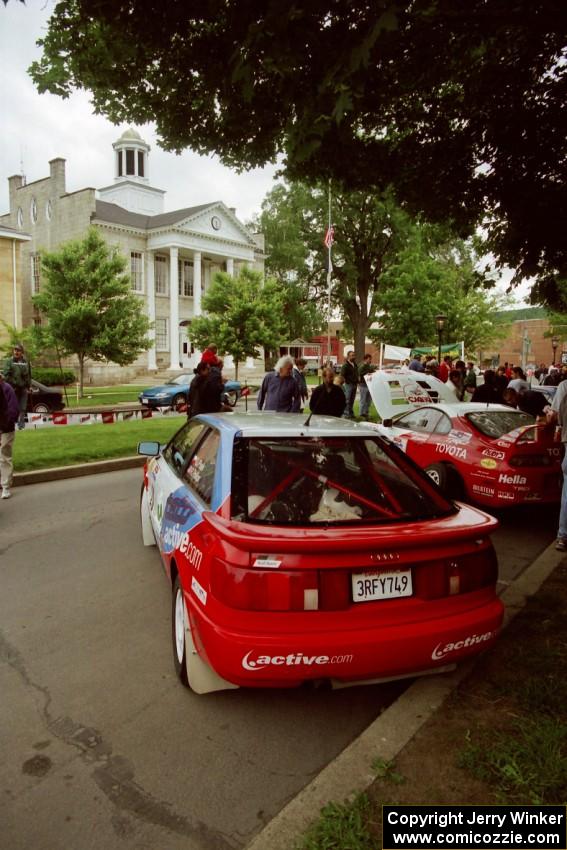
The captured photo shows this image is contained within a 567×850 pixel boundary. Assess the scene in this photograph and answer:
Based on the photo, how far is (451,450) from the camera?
7.16 metres

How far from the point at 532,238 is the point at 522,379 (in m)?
6.30

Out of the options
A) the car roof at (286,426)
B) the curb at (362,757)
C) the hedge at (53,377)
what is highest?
the car roof at (286,426)

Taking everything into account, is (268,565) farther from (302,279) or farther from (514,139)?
(302,279)

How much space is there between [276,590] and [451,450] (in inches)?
196

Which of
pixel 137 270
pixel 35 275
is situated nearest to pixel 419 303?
pixel 137 270

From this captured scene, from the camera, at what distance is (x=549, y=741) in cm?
260

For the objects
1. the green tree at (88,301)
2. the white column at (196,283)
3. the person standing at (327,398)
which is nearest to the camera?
the person standing at (327,398)

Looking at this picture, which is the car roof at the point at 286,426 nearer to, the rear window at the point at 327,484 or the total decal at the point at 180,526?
the rear window at the point at 327,484

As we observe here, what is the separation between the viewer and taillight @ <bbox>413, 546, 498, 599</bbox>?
2828 mm

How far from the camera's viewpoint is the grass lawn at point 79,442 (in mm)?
9688

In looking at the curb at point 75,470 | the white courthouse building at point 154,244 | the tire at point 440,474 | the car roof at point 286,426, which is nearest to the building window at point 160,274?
the white courthouse building at point 154,244

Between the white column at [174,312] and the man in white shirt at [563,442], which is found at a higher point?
the white column at [174,312]

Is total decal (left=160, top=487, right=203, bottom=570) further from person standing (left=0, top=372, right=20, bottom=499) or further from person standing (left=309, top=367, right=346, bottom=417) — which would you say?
person standing (left=309, top=367, right=346, bottom=417)

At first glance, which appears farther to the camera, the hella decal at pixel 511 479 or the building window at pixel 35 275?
the building window at pixel 35 275
